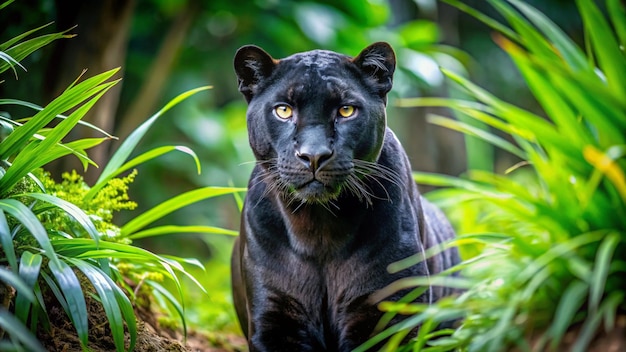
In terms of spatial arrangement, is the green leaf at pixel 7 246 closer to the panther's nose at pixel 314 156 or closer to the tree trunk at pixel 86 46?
the panther's nose at pixel 314 156

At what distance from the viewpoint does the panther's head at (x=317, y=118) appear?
9.21 ft

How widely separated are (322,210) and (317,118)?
0.43m

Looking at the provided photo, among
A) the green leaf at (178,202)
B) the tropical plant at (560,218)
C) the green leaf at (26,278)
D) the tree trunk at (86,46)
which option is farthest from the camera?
the tree trunk at (86,46)

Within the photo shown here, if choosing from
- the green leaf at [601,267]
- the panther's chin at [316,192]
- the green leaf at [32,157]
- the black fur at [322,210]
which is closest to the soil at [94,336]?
the black fur at [322,210]

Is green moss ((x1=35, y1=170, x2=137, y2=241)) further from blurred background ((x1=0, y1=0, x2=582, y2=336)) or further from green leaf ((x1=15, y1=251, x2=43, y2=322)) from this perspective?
blurred background ((x1=0, y1=0, x2=582, y2=336))

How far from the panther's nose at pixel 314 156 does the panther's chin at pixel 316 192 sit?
79 millimetres

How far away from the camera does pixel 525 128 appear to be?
7.67 ft

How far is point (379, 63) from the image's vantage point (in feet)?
10.2

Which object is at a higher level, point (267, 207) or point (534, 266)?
point (267, 207)

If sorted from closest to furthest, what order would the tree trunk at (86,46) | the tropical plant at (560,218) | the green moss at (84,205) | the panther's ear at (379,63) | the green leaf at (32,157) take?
the tropical plant at (560,218) → the green leaf at (32,157) → the green moss at (84,205) → the panther's ear at (379,63) → the tree trunk at (86,46)

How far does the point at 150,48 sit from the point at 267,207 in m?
4.62

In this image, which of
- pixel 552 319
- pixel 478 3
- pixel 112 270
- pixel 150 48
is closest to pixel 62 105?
pixel 112 270

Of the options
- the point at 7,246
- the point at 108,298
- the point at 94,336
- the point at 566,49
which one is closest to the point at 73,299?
the point at 108,298

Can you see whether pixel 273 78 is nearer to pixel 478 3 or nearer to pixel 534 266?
pixel 534 266
